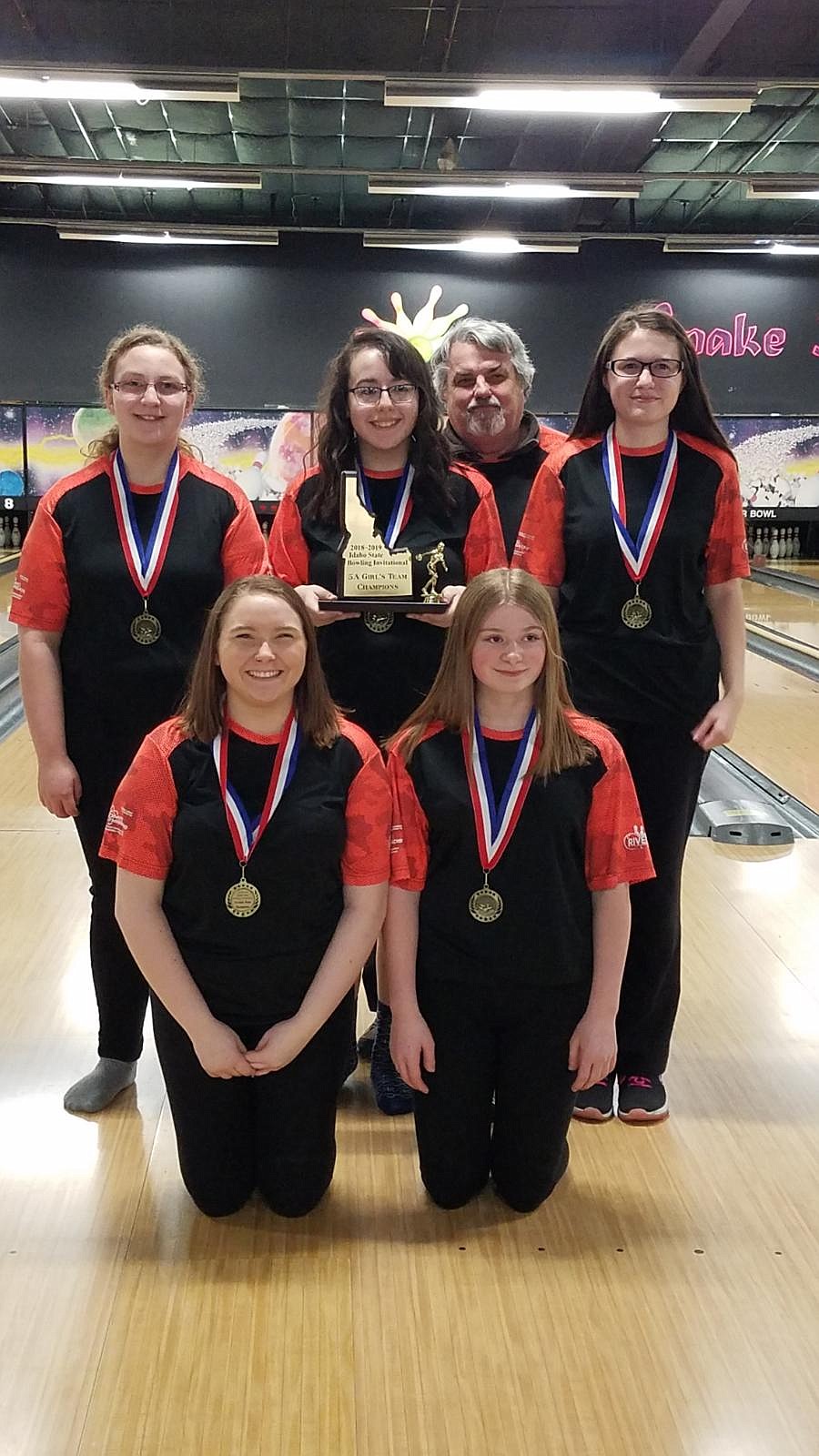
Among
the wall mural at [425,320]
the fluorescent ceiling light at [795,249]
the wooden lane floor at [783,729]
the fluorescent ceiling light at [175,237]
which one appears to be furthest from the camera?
the fluorescent ceiling light at [795,249]

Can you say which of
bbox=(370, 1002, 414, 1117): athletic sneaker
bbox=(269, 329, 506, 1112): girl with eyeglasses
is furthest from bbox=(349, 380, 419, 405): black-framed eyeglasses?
bbox=(370, 1002, 414, 1117): athletic sneaker

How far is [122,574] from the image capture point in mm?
1769

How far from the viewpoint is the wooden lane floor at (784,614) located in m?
6.88

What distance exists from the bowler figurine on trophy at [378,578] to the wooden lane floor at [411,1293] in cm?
85

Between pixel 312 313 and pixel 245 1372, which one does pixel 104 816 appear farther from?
pixel 312 313

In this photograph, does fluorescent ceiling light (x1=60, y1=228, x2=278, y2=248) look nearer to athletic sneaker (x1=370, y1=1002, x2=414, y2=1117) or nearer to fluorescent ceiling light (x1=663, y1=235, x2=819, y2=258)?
fluorescent ceiling light (x1=663, y1=235, x2=819, y2=258)

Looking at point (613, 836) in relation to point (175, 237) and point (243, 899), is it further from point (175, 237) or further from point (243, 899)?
point (175, 237)

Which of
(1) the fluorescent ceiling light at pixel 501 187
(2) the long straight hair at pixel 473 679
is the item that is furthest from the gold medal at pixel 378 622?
(1) the fluorescent ceiling light at pixel 501 187

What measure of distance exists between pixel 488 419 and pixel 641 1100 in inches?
47.1

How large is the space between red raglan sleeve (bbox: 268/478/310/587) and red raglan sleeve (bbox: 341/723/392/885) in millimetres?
424

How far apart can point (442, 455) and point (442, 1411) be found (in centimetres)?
133

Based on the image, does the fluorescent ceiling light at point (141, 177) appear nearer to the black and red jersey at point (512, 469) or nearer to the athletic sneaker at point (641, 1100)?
the black and red jersey at point (512, 469)

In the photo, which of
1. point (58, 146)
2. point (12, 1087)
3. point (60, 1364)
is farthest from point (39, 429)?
point (60, 1364)

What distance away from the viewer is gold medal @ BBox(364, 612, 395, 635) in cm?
187
